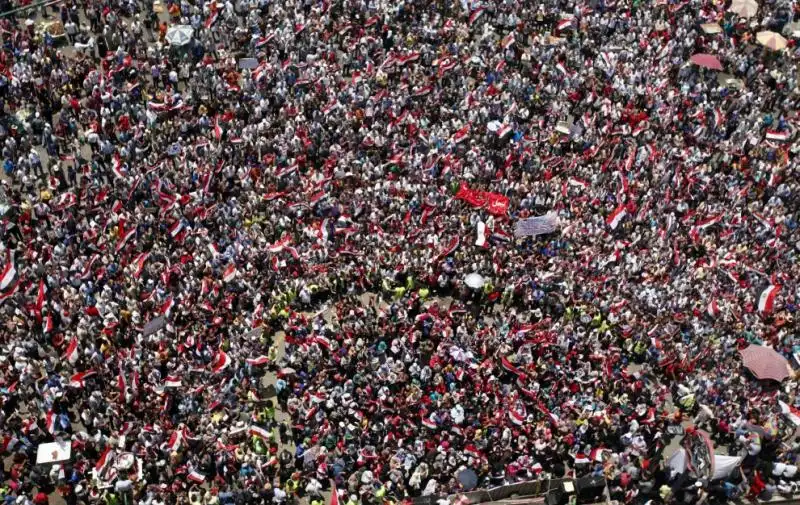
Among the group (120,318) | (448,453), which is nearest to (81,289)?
(120,318)

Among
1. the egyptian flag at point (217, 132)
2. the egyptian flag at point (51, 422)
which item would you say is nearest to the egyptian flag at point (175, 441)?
the egyptian flag at point (51, 422)

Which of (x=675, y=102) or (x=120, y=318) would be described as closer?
(x=120, y=318)

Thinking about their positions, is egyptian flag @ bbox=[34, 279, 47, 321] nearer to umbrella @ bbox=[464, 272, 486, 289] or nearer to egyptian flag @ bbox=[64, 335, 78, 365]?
egyptian flag @ bbox=[64, 335, 78, 365]

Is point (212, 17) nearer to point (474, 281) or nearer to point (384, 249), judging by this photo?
point (384, 249)

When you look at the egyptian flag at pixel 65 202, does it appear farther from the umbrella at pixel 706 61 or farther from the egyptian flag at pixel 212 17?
the umbrella at pixel 706 61

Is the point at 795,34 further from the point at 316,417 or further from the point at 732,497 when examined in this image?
the point at 316,417

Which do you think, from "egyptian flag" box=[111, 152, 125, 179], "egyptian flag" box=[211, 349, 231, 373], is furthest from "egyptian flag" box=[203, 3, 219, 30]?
"egyptian flag" box=[211, 349, 231, 373]
